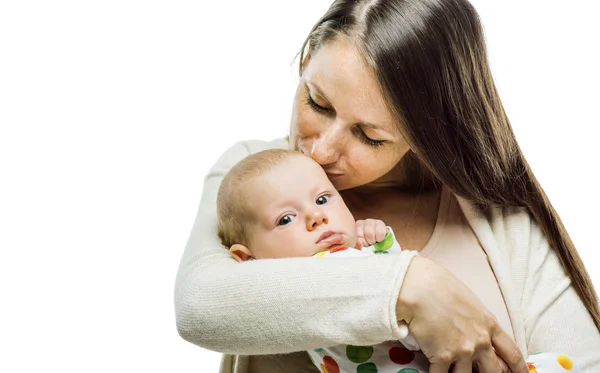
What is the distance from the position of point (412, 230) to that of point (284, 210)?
52cm

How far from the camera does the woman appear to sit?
Answer: 195 cm

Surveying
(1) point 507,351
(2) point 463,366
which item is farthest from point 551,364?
(2) point 463,366

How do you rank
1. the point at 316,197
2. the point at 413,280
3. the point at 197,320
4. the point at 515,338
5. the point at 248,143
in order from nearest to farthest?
the point at 413,280, the point at 197,320, the point at 316,197, the point at 515,338, the point at 248,143

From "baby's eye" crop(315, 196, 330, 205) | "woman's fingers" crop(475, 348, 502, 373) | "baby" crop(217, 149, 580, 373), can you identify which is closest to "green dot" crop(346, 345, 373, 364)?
"baby" crop(217, 149, 580, 373)

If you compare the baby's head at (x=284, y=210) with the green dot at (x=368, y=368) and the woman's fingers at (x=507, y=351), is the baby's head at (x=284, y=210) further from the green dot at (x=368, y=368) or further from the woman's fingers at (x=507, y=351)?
the woman's fingers at (x=507, y=351)

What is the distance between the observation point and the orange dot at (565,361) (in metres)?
2.21

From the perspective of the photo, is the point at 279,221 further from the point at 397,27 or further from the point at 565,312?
the point at 565,312

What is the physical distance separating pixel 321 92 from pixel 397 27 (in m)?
0.25

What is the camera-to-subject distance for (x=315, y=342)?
1.96m

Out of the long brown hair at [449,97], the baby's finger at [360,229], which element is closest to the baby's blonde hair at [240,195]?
the baby's finger at [360,229]

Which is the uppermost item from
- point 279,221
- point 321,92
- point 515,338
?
point 321,92

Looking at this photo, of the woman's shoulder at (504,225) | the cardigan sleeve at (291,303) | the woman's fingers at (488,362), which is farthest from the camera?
the woman's shoulder at (504,225)

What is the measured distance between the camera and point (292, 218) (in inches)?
85.7

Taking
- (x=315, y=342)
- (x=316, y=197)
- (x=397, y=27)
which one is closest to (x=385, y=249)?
(x=316, y=197)
